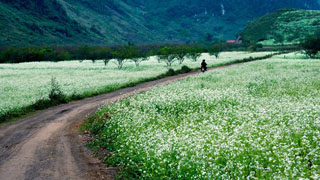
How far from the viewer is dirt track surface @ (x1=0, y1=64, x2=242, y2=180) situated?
1182 cm

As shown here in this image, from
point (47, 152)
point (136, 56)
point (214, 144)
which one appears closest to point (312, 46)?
point (136, 56)

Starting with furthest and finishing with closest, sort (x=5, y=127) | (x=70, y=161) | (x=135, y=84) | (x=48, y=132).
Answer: (x=135, y=84), (x=5, y=127), (x=48, y=132), (x=70, y=161)

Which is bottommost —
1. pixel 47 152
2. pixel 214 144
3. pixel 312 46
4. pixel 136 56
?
pixel 47 152

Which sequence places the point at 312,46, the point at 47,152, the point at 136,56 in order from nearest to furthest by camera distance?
the point at 47,152
the point at 312,46
the point at 136,56

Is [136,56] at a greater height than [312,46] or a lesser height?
greater

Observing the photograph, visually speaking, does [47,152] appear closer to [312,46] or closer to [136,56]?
[136,56]

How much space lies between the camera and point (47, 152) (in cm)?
1434

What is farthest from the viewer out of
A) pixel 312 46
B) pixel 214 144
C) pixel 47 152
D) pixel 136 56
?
pixel 136 56

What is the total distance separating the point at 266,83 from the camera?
3116 centimetres

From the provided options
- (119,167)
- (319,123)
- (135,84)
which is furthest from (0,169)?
(135,84)

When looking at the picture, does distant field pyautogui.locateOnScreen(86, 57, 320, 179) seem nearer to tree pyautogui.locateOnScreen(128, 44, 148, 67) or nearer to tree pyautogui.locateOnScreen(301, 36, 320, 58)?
tree pyautogui.locateOnScreen(128, 44, 148, 67)

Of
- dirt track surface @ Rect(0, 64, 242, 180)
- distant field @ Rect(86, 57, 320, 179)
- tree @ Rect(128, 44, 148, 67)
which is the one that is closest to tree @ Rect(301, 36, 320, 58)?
tree @ Rect(128, 44, 148, 67)

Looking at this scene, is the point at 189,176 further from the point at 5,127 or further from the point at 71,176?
the point at 5,127

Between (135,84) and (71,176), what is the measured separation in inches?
1255
